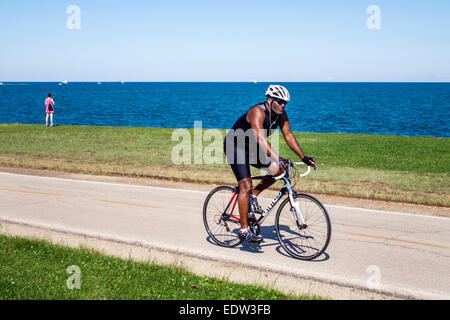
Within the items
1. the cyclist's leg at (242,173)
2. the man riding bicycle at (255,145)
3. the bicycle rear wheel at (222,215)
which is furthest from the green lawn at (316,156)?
the cyclist's leg at (242,173)

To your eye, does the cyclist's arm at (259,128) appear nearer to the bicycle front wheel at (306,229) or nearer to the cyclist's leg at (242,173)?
the cyclist's leg at (242,173)

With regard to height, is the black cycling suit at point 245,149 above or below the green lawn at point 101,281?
above

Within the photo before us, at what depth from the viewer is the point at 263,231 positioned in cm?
774

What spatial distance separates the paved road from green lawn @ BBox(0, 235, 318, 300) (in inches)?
40.0

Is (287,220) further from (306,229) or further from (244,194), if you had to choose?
(244,194)

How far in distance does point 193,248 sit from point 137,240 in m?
0.99

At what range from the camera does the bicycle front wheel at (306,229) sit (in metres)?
6.08

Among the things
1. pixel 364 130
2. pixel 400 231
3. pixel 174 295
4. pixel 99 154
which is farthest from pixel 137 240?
pixel 364 130

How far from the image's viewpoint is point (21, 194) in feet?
34.4

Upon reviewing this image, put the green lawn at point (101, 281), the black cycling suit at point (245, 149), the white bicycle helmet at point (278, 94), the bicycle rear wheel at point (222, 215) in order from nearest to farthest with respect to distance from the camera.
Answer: the green lawn at point (101, 281) → the white bicycle helmet at point (278, 94) → the black cycling suit at point (245, 149) → the bicycle rear wheel at point (222, 215)

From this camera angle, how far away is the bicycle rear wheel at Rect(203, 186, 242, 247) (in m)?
6.87

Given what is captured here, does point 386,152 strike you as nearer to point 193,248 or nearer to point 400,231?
point 400,231

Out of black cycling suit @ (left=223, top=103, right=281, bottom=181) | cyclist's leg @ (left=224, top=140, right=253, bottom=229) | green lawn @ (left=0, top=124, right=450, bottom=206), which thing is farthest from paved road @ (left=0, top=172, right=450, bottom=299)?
green lawn @ (left=0, top=124, right=450, bottom=206)
